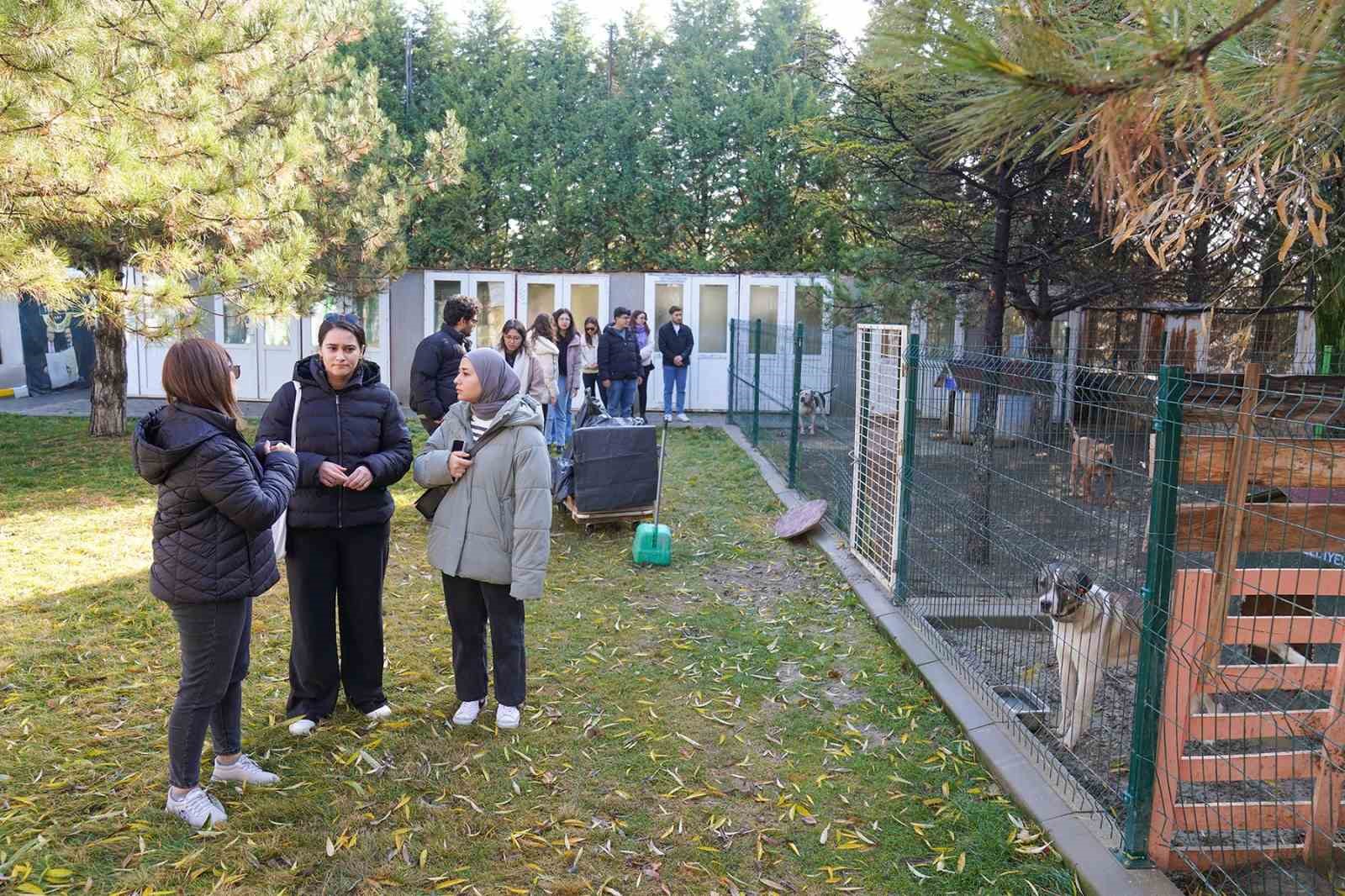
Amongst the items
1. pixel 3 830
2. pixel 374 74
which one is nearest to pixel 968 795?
pixel 3 830

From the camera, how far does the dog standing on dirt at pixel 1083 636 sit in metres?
4.16

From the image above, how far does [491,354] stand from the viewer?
176 inches

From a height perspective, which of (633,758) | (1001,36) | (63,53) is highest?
(63,53)

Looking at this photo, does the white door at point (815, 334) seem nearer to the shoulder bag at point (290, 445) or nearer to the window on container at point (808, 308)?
the window on container at point (808, 308)

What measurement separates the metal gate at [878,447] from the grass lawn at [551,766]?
50 cm

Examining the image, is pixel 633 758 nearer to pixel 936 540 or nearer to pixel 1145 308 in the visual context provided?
pixel 936 540

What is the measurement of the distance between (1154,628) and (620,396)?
1002 cm

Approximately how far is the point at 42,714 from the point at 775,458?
8601 mm

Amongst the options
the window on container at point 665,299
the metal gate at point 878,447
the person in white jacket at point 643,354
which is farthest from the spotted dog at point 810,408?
the window on container at point 665,299

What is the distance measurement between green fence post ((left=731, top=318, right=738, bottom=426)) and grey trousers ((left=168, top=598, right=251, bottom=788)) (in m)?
12.6

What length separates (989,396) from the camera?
5750mm

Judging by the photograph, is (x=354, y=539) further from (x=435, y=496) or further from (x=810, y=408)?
(x=810, y=408)

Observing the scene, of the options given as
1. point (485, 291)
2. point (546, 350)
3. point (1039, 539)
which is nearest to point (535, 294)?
point (485, 291)

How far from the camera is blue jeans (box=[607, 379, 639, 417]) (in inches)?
509
